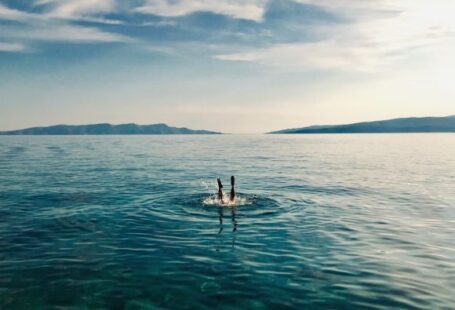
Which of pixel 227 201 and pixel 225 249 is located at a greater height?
pixel 227 201

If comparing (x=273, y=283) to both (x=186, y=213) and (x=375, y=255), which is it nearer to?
(x=375, y=255)

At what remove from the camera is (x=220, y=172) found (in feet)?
211

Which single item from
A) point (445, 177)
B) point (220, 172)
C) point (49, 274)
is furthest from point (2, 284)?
point (445, 177)

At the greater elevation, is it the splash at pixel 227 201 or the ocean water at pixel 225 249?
the splash at pixel 227 201

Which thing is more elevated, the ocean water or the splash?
the splash

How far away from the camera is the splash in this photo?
34.3 m

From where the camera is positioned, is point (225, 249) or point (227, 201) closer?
point (225, 249)

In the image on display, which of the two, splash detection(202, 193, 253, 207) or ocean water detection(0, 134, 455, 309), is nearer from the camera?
ocean water detection(0, 134, 455, 309)

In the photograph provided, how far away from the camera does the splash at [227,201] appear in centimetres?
3431

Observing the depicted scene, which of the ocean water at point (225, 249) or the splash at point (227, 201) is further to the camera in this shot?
the splash at point (227, 201)

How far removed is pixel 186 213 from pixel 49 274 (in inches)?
549

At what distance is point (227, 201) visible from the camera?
3541cm

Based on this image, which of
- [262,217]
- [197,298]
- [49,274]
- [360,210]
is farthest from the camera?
[360,210]

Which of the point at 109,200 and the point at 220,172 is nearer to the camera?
the point at 109,200
